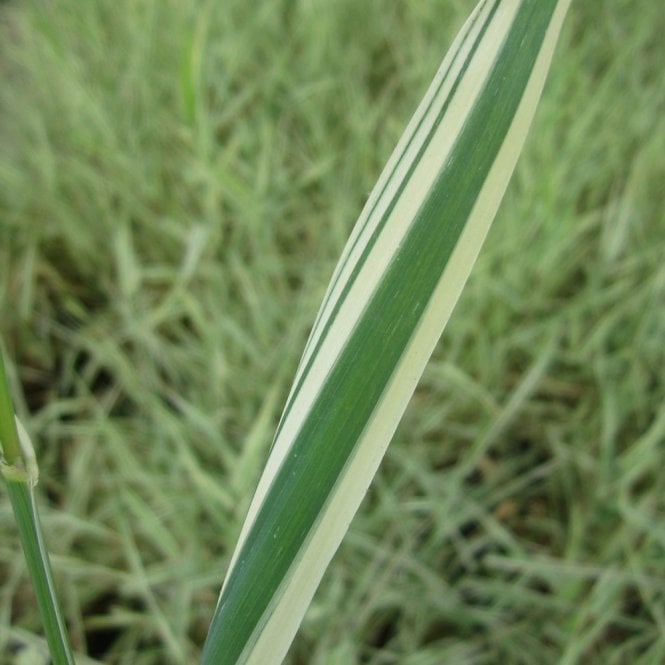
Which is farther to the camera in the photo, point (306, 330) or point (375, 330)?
point (306, 330)

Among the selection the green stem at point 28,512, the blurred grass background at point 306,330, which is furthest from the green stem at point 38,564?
the blurred grass background at point 306,330

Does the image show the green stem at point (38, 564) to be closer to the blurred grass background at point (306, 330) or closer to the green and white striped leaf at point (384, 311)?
the green and white striped leaf at point (384, 311)

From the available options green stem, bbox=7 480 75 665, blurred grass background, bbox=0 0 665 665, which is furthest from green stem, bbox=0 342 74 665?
blurred grass background, bbox=0 0 665 665

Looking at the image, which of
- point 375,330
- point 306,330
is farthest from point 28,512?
point 306,330

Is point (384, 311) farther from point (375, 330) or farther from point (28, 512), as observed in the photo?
point (28, 512)

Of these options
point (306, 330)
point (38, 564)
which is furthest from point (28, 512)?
point (306, 330)

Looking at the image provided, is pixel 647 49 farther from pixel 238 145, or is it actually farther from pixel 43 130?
pixel 43 130

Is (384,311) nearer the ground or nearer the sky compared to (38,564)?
nearer the sky
